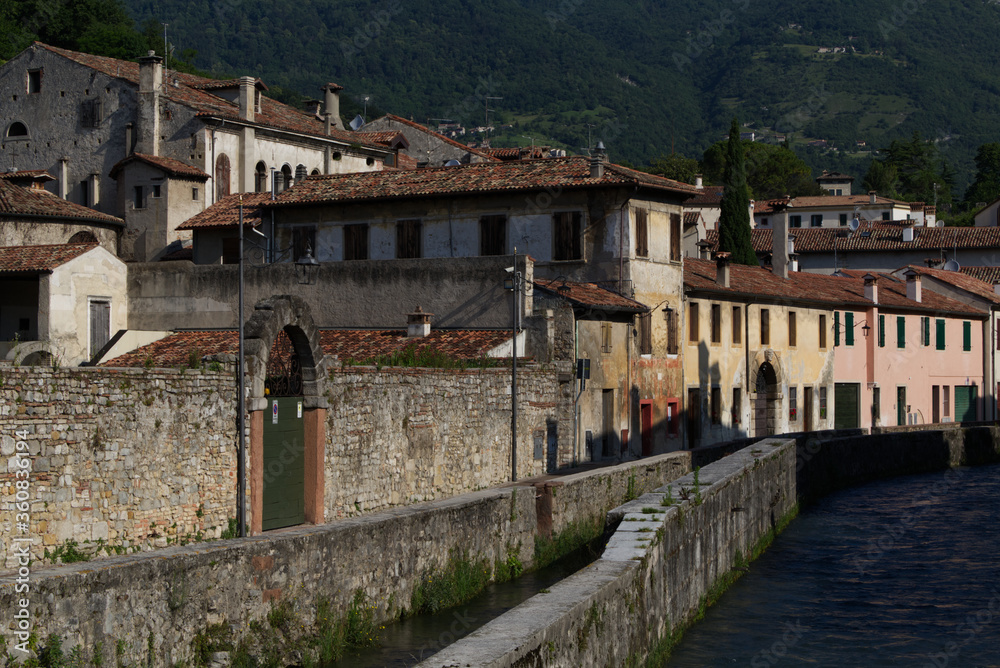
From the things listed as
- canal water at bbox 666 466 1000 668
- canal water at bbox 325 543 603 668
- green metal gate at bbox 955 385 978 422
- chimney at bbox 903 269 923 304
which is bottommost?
canal water at bbox 666 466 1000 668

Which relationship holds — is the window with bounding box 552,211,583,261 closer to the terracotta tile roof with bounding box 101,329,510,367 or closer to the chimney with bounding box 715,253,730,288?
the terracotta tile roof with bounding box 101,329,510,367

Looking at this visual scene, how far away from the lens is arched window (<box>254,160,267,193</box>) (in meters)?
45.0

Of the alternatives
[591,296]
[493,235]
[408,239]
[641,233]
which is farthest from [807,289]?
[591,296]

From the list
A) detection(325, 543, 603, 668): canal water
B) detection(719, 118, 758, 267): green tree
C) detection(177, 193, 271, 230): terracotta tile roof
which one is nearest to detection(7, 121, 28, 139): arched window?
detection(177, 193, 271, 230): terracotta tile roof

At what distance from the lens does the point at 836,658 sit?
1517 centimetres

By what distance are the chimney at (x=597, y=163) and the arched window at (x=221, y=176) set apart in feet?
51.9

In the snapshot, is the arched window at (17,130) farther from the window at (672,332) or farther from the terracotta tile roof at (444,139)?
the window at (672,332)

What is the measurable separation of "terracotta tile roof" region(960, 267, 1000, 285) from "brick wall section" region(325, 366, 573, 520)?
137 ft

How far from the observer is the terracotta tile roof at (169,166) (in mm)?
41166

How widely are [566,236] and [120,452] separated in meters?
21.5

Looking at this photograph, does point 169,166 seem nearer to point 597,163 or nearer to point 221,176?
point 221,176

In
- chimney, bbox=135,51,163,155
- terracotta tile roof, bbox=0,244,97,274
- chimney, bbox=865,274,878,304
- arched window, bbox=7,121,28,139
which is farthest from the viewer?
arched window, bbox=7,121,28,139

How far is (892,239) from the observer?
69.1 meters

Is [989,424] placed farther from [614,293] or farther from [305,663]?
[305,663]
